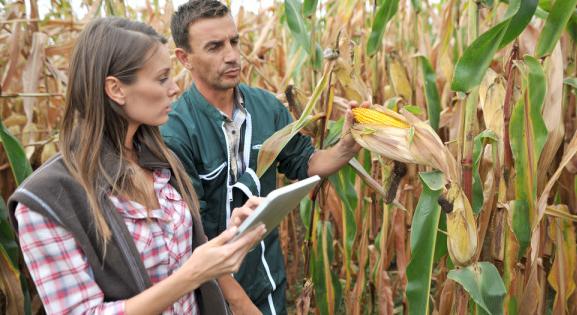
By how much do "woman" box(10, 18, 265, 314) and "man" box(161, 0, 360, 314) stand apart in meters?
0.36

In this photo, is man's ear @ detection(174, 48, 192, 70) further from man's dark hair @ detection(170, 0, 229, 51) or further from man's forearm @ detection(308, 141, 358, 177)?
man's forearm @ detection(308, 141, 358, 177)

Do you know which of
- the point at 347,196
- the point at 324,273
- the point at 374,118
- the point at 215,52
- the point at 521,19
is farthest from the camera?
the point at 324,273

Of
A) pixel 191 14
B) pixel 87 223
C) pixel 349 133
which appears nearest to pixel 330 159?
pixel 349 133

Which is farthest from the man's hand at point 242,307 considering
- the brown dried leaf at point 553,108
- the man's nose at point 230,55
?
the brown dried leaf at point 553,108

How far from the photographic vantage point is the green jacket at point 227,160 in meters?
1.76

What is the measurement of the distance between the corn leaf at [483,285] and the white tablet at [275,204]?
0.47 m

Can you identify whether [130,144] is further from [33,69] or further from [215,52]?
[33,69]

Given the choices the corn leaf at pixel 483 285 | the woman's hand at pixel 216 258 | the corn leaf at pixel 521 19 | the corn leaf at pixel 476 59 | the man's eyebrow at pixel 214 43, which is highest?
the corn leaf at pixel 521 19

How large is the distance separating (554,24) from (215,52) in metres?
0.93

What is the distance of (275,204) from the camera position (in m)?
1.09

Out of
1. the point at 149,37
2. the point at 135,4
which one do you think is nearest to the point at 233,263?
the point at 149,37

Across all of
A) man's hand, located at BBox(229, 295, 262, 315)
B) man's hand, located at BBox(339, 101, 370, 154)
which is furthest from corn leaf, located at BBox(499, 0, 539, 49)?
man's hand, located at BBox(229, 295, 262, 315)

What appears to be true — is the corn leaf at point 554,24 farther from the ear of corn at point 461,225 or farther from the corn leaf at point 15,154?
the corn leaf at point 15,154

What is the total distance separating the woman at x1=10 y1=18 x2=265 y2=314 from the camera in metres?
1.12
